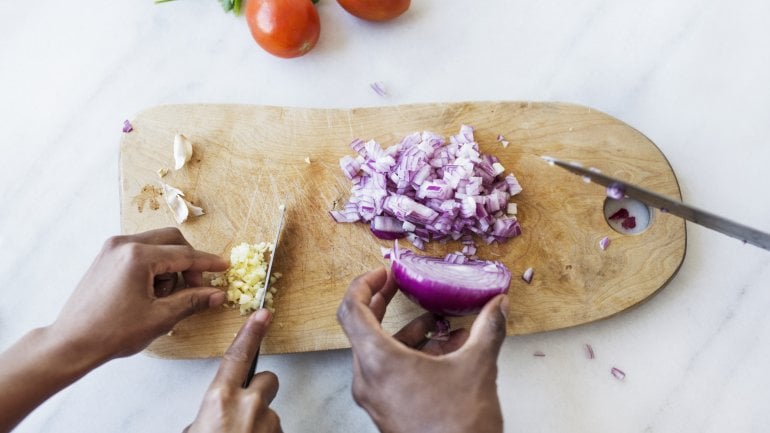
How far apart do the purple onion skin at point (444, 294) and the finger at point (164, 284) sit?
711 mm

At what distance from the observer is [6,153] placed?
222 cm

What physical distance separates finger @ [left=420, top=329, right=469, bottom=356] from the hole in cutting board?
650 mm

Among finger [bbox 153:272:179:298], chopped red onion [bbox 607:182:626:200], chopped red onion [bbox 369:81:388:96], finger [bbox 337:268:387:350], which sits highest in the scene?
chopped red onion [bbox 607:182:626:200]

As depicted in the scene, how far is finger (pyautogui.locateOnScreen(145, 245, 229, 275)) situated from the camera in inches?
69.9

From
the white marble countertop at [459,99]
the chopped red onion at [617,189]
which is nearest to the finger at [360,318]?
the white marble countertop at [459,99]

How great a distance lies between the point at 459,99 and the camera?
221 cm

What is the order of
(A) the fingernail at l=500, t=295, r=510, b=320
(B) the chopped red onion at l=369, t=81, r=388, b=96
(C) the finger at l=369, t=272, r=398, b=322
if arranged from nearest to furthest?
(A) the fingernail at l=500, t=295, r=510, b=320
(C) the finger at l=369, t=272, r=398, b=322
(B) the chopped red onion at l=369, t=81, r=388, b=96

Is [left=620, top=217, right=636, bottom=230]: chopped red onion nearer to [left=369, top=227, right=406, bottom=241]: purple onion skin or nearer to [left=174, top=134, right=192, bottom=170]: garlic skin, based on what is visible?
[left=369, top=227, right=406, bottom=241]: purple onion skin

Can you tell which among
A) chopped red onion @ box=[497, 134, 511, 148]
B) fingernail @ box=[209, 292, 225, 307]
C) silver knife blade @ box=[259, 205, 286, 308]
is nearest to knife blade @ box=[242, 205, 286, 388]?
silver knife blade @ box=[259, 205, 286, 308]

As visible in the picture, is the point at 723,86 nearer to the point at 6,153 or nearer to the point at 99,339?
the point at 99,339

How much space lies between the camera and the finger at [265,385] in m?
1.75

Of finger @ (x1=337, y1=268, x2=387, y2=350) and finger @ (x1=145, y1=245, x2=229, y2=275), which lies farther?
finger @ (x1=145, y1=245, x2=229, y2=275)

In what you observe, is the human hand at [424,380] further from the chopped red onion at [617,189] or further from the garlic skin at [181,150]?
the garlic skin at [181,150]

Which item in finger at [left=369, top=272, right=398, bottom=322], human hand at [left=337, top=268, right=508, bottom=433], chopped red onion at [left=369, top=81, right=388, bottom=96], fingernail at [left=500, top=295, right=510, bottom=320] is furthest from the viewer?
chopped red onion at [left=369, top=81, right=388, bottom=96]
